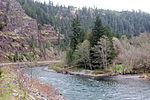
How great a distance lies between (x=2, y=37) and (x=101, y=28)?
60.4 meters

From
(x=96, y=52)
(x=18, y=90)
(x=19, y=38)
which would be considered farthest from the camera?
(x=19, y=38)

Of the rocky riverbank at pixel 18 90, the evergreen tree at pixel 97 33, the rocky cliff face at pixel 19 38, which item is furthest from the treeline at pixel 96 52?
the rocky cliff face at pixel 19 38

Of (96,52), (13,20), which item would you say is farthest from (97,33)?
(13,20)

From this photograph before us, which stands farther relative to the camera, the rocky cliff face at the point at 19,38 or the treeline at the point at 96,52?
the rocky cliff face at the point at 19,38

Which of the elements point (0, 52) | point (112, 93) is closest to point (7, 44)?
point (0, 52)

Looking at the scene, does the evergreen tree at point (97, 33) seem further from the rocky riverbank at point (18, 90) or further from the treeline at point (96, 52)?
the rocky riverbank at point (18, 90)

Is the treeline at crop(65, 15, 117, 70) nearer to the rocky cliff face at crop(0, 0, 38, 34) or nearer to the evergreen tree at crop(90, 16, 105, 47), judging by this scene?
the evergreen tree at crop(90, 16, 105, 47)

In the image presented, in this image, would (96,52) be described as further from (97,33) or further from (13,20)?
(13,20)

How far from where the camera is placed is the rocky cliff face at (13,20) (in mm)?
106938

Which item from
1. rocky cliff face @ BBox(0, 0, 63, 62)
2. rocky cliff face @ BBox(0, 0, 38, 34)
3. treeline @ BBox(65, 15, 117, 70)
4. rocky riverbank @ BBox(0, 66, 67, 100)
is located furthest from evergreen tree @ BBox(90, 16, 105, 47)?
rocky cliff face @ BBox(0, 0, 38, 34)

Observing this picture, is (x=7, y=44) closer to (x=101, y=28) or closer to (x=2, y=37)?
(x=2, y=37)

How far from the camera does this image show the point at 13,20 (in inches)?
4338

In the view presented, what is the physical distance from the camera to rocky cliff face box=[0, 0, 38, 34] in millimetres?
106938

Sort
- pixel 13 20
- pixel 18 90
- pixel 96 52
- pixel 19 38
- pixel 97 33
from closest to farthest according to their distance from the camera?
pixel 18 90 → pixel 96 52 → pixel 97 33 → pixel 19 38 → pixel 13 20
